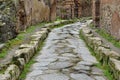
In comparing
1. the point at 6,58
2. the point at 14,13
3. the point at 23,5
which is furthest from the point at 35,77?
the point at 23,5

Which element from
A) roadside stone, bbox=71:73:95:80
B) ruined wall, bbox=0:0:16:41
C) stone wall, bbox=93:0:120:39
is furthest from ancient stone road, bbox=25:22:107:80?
stone wall, bbox=93:0:120:39

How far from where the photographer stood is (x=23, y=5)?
10.9m

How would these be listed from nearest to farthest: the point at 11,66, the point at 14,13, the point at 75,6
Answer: the point at 11,66
the point at 14,13
the point at 75,6

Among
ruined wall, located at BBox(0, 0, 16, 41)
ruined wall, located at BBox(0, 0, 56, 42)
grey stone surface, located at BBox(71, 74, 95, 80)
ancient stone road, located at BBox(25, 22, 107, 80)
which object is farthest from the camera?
ruined wall, located at BBox(0, 0, 56, 42)

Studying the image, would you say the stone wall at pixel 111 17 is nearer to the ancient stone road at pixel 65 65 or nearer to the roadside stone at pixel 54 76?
the ancient stone road at pixel 65 65

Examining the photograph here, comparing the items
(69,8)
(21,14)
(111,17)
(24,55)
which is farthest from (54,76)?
(69,8)

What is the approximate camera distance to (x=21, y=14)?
11.0 meters

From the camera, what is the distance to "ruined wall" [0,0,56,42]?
7761 millimetres

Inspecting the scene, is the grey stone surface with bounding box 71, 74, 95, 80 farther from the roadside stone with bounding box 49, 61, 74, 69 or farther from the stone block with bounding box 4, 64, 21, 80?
the stone block with bounding box 4, 64, 21, 80

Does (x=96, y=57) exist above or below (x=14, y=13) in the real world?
below

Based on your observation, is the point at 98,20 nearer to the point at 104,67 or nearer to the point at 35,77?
the point at 104,67

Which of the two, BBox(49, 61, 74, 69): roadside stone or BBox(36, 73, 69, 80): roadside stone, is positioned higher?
BBox(36, 73, 69, 80): roadside stone

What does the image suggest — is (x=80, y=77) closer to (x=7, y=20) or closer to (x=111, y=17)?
(x=7, y=20)

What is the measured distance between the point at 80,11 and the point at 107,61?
63.1 ft
